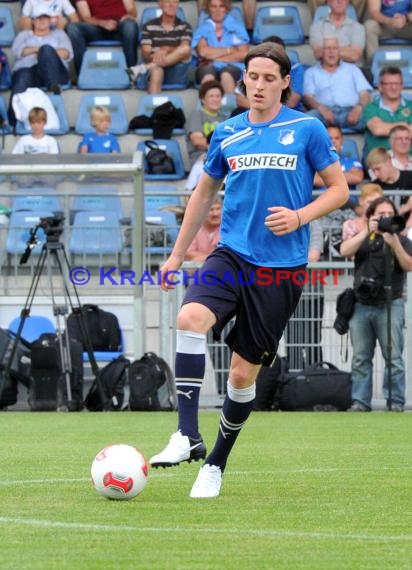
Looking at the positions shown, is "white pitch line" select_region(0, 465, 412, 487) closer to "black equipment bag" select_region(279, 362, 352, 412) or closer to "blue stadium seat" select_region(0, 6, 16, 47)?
"black equipment bag" select_region(279, 362, 352, 412)

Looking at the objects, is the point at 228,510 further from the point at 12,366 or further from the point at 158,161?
the point at 158,161

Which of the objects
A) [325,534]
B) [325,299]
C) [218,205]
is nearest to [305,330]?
[325,299]

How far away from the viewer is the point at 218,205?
50.1 ft

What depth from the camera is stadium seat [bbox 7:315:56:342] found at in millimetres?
15234

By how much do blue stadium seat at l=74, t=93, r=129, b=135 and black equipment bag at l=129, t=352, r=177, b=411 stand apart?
5.74 metres

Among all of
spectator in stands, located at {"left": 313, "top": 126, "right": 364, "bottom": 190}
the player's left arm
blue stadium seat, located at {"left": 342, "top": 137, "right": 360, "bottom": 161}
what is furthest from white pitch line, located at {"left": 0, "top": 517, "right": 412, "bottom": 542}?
blue stadium seat, located at {"left": 342, "top": 137, "right": 360, "bottom": 161}

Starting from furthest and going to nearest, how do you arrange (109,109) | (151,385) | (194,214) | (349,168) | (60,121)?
(109,109)
(60,121)
(349,168)
(151,385)
(194,214)

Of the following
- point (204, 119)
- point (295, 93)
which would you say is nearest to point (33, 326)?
point (204, 119)

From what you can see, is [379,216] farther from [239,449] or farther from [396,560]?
[396,560]

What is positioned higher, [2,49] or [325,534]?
[2,49]

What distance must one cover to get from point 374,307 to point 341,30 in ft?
22.4

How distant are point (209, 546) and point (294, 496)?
170cm

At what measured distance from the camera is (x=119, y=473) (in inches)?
246

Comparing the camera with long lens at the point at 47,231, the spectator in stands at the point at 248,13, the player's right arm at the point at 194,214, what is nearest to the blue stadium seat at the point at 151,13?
the spectator in stands at the point at 248,13
